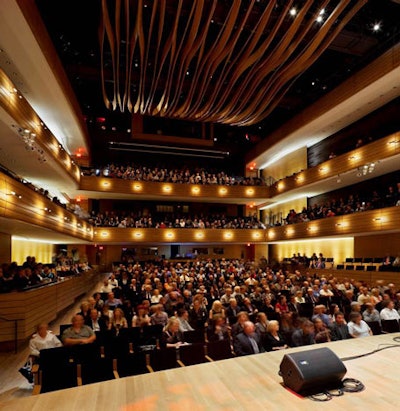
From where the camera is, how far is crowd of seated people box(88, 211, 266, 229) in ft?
66.0

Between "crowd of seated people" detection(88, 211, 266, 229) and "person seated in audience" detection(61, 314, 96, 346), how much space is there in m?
14.5

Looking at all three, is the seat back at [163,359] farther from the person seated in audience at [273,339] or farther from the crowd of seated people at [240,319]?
the person seated in audience at [273,339]

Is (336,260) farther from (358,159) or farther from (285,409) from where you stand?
(285,409)

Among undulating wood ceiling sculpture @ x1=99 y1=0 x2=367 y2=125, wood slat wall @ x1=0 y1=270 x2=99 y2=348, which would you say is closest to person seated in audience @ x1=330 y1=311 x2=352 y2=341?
wood slat wall @ x1=0 y1=270 x2=99 y2=348

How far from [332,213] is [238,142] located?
1079cm

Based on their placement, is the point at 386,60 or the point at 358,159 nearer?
the point at 386,60

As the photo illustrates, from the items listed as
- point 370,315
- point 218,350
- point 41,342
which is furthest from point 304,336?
point 41,342

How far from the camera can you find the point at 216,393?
3166 mm

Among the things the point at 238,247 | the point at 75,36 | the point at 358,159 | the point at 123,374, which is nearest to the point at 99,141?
the point at 75,36

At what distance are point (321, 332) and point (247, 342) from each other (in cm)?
145

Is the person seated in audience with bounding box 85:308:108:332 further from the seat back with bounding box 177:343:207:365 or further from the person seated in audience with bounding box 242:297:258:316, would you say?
the person seated in audience with bounding box 242:297:258:316

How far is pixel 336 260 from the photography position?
738 inches

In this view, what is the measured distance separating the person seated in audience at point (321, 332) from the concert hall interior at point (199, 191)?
47 millimetres

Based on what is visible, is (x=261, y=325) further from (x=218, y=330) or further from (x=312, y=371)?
(x=312, y=371)
